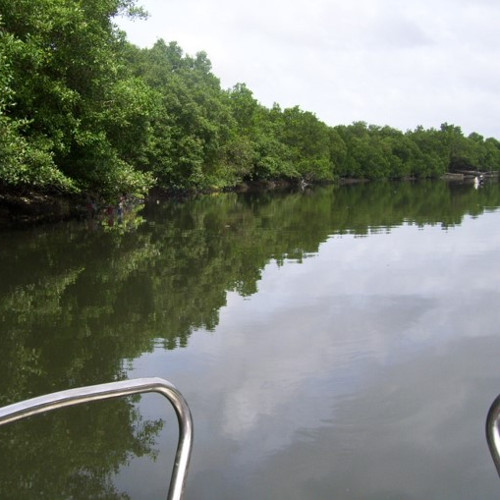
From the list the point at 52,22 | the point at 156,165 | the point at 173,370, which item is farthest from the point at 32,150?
the point at 156,165

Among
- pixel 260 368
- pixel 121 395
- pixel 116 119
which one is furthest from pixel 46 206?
pixel 121 395

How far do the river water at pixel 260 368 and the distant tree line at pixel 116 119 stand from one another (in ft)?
11.8

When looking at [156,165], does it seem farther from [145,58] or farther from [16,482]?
[16,482]

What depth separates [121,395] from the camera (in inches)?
70.4

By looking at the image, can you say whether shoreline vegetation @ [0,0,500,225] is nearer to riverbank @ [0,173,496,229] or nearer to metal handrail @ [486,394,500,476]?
riverbank @ [0,173,496,229]

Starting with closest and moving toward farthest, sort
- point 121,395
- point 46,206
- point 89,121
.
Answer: point 121,395 < point 89,121 < point 46,206

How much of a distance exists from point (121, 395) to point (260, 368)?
3828 mm

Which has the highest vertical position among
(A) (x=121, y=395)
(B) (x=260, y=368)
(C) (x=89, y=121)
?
(C) (x=89, y=121)

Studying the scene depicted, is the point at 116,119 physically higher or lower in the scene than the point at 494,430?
higher

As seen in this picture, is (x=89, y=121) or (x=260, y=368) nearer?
(x=260, y=368)

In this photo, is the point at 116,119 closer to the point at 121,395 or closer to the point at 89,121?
the point at 89,121

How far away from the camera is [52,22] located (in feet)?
41.7

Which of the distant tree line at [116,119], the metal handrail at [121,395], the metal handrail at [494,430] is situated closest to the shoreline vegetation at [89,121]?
the distant tree line at [116,119]

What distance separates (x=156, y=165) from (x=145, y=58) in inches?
412
